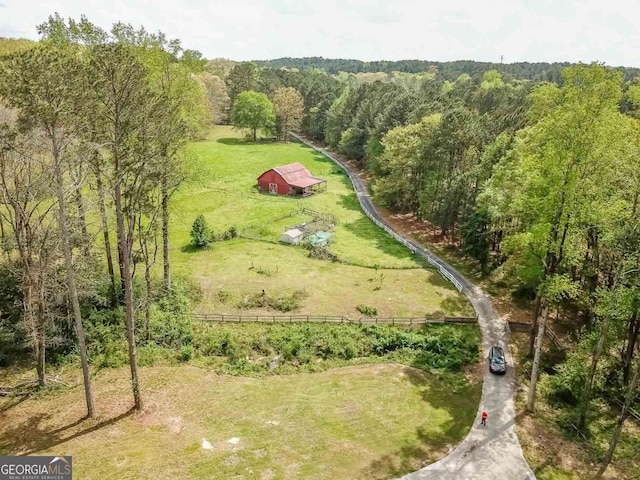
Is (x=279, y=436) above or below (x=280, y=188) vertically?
below

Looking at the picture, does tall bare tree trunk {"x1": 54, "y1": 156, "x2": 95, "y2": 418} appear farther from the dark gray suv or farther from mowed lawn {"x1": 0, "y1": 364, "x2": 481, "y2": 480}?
the dark gray suv

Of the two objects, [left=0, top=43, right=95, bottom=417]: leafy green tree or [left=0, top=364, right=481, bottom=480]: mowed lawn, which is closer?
[left=0, top=43, right=95, bottom=417]: leafy green tree

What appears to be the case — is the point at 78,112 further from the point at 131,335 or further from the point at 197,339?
the point at 197,339

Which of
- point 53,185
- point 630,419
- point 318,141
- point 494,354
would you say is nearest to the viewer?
point 53,185

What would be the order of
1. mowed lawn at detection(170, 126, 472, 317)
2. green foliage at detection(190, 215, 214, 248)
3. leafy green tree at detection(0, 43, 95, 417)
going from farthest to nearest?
green foliage at detection(190, 215, 214, 248) → mowed lawn at detection(170, 126, 472, 317) → leafy green tree at detection(0, 43, 95, 417)

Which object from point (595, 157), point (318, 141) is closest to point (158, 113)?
point (595, 157)

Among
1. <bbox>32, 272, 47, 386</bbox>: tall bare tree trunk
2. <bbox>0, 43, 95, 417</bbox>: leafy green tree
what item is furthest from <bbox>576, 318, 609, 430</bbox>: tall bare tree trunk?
<bbox>32, 272, 47, 386</bbox>: tall bare tree trunk
